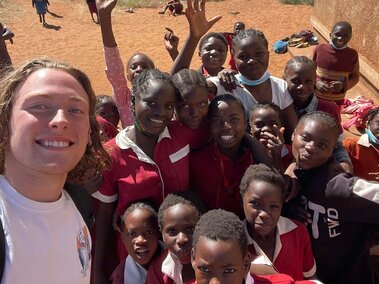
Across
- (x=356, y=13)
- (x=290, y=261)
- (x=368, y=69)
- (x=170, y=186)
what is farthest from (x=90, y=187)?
(x=356, y=13)

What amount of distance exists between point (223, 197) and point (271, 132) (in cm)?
51

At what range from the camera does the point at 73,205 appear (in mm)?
1636

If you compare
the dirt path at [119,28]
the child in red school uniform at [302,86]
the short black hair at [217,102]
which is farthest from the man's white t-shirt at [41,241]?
the dirt path at [119,28]

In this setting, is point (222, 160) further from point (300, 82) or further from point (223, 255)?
point (300, 82)

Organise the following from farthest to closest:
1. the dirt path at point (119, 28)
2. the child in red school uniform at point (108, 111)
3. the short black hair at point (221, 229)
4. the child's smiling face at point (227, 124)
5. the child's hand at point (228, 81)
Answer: the dirt path at point (119, 28) → the child in red school uniform at point (108, 111) → the child's hand at point (228, 81) → the child's smiling face at point (227, 124) → the short black hair at point (221, 229)

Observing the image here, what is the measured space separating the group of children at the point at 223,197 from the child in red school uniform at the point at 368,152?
0.27 metres

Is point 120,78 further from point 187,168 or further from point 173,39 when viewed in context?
point 187,168

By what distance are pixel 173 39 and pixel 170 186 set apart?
1530 millimetres

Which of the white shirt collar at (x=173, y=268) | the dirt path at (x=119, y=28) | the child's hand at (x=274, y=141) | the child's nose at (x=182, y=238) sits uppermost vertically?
the child's hand at (x=274, y=141)

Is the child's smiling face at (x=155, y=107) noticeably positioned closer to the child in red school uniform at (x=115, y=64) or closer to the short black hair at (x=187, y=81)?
the short black hair at (x=187, y=81)

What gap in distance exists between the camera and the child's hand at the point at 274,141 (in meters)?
2.35

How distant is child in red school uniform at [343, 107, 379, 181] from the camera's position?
2.73 m

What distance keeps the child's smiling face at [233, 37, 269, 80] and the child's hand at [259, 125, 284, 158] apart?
0.48m

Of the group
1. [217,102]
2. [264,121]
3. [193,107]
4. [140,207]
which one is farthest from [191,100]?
[140,207]
